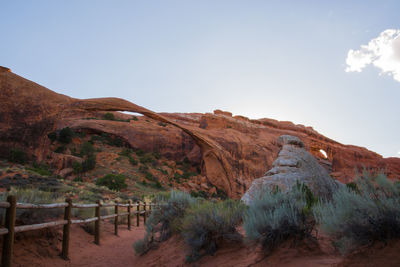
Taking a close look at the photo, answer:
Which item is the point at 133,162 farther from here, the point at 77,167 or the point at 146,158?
the point at 77,167

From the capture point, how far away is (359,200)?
2.43m

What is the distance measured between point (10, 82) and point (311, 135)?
117 ft

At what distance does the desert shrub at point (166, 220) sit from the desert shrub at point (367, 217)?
3877mm

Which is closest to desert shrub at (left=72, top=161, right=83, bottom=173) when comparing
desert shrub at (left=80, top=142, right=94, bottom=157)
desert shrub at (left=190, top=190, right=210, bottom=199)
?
desert shrub at (left=80, top=142, right=94, bottom=157)

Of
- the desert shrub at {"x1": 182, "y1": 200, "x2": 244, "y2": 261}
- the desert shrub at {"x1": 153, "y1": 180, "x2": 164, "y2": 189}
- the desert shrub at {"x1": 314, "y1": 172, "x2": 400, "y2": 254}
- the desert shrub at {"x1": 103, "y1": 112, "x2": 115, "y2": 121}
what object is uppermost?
the desert shrub at {"x1": 103, "y1": 112, "x2": 115, "y2": 121}

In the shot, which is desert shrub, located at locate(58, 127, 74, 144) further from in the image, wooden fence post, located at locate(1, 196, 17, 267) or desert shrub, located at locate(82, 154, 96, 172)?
wooden fence post, located at locate(1, 196, 17, 267)

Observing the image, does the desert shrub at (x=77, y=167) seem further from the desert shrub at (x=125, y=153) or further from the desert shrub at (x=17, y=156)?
Result: the desert shrub at (x=125, y=153)

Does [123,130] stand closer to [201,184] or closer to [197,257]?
[201,184]

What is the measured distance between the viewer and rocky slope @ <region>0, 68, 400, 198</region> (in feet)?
53.3

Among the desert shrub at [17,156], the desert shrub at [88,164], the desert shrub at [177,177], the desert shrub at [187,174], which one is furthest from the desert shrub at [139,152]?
the desert shrub at [17,156]

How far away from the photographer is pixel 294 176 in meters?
9.62

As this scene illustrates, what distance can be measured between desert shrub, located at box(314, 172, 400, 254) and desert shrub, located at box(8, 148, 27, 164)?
58.8ft

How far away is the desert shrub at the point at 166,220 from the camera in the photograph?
602 centimetres

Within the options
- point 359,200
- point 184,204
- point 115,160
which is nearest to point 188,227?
point 184,204
